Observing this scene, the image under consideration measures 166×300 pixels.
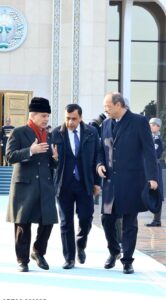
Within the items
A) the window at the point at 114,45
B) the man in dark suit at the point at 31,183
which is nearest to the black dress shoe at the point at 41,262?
the man in dark suit at the point at 31,183

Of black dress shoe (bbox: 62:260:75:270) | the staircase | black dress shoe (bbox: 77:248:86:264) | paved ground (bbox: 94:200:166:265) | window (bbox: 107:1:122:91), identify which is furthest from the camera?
window (bbox: 107:1:122:91)

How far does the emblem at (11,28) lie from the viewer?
82.3ft

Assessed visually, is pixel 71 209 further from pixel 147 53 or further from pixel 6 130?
pixel 147 53

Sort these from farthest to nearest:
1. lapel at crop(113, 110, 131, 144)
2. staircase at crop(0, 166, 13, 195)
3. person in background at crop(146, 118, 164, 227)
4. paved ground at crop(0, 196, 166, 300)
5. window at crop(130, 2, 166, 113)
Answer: window at crop(130, 2, 166, 113)
staircase at crop(0, 166, 13, 195)
person in background at crop(146, 118, 164, 227)
lapel at crop(113, 110, 131, 144)
paved ground at crop(0, 196, 166, 300)

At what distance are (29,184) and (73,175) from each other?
600 mm

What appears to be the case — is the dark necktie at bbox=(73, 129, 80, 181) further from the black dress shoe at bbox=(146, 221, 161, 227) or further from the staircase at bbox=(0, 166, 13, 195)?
the staircase at bbox=(0, 166, 13, 195)

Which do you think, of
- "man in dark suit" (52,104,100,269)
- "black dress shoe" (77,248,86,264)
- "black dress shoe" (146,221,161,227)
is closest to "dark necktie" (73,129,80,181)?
"man in dark suit" (52,104,100,269)

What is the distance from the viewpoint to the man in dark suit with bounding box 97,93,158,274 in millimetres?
8344

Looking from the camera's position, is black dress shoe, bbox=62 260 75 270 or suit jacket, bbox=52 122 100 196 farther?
suit jacket, bbox=52 122 100 196

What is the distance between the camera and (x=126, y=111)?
28.1 feet

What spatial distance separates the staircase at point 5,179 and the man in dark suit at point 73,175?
13.7 meters

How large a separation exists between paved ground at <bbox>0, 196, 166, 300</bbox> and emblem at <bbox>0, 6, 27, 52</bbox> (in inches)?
621

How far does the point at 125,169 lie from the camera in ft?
27.6

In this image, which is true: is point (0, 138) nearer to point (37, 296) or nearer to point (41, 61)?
point (41, 61)
